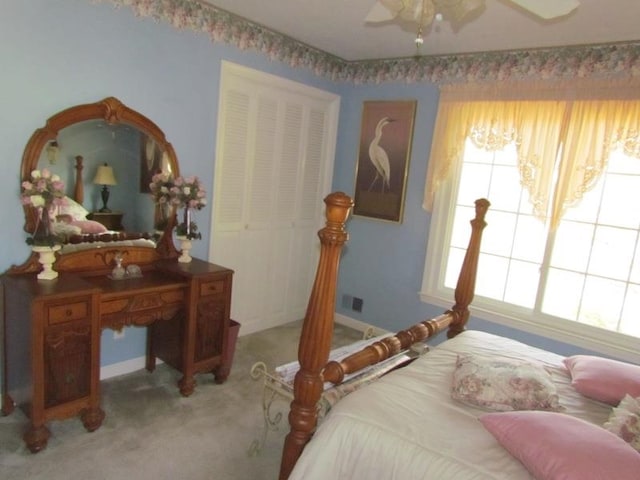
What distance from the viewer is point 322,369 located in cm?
155

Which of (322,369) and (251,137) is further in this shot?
(251,137)

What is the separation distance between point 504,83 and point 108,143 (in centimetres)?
282

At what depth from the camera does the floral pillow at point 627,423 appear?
141 cm

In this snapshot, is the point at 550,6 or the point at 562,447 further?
the point at 550,6

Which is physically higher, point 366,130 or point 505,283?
point 366,130

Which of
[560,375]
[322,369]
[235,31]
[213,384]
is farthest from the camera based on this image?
[235,31]

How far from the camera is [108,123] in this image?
8.50 ft

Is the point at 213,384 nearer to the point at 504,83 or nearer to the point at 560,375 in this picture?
the point at 560,375

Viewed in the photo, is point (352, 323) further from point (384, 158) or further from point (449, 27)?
point (449, 27)

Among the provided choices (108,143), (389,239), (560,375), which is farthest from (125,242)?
(560,375)

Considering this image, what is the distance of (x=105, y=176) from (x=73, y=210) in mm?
283

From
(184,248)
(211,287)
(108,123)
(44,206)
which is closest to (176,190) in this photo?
(184,248)

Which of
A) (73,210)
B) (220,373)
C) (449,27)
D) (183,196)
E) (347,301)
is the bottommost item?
(220,373)

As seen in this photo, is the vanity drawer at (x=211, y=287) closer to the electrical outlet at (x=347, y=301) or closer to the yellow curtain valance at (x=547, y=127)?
the electrical outlet at (x=347, y=301)
